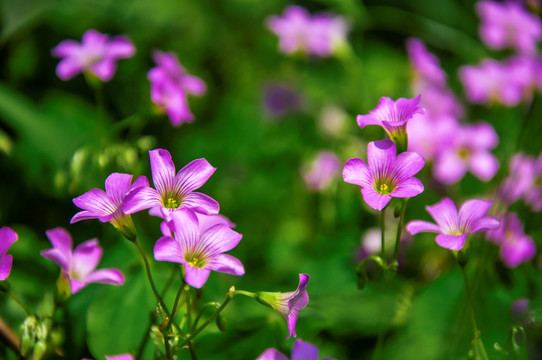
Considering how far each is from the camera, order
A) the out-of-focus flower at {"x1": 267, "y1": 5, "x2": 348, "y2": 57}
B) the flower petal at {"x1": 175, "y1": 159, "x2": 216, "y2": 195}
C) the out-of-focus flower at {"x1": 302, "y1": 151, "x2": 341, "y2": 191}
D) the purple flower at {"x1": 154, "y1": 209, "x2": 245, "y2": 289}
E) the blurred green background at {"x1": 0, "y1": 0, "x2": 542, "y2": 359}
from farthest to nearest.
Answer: the out-of-focus flower at {"x1": 267, "y1": 5, "x2": 348, "y2": 57}, the out-of-focus flower at {"x1": 302, "y1": 151, "x2": 341, "y2": 191}, the blurred green background at {"x1": 0, "y1": 0, "x2": 542, "y2": 359}, the flower petal at {"x1": 175, "y1": 159, "x2": 216, "y2": 195}, the purple flower at {"x1": 154, "y1": 209, "x2": 245, "y2": 289}

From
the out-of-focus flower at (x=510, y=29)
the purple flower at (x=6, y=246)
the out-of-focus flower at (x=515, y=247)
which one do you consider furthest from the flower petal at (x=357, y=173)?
the out-of-focus flower at (x=510, y=29)

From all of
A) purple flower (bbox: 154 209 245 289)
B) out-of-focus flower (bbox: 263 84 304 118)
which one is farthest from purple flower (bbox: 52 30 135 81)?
out-of-focus flower (bbox: 263 84 304 118)

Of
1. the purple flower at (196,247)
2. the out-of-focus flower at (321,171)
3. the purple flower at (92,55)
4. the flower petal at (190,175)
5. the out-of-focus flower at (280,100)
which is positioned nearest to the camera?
the purple flower at (196,247)

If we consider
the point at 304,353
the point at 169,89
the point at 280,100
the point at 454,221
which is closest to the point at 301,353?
the point at 304,353

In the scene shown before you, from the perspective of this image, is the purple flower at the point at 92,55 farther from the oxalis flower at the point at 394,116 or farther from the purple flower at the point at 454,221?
the purple flower at the point at 454,221

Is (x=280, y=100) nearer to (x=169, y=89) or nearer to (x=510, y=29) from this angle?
(x=510, y=29)

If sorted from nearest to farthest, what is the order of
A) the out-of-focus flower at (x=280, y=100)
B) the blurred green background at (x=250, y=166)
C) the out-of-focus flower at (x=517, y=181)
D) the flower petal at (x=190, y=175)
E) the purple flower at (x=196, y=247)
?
the purple flower at (x=196, y=247)
the flower petal at (x=190, y=175)
the blurred green background at (x=250, y=166)
the out-of-focus flower at (x=517, y=181)
the out-of-focus flower at (x=280, y=100)

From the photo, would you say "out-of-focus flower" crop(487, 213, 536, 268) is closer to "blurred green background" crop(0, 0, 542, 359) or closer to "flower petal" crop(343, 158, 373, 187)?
"blurred green background" crop(0, 0, 542, 359)
